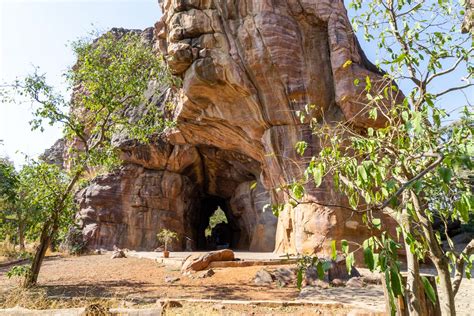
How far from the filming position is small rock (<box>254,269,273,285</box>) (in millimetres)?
8259

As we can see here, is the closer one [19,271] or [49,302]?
[49,302]

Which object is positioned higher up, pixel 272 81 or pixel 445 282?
pixel 272 81

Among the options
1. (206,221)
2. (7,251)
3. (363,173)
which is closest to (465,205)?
(363,173)

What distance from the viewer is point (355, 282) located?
296 inches

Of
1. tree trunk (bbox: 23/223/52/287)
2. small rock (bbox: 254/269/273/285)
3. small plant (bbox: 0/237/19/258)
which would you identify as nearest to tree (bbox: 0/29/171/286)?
tree trunk (bbox: 23/223/52/287)

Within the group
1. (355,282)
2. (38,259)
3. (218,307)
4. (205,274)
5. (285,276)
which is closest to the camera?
(218,307)

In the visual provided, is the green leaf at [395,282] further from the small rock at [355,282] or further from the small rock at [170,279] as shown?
the small rock at [170,279]

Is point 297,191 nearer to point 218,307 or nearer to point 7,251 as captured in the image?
point 218,307

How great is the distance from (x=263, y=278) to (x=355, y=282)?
2.41 meters

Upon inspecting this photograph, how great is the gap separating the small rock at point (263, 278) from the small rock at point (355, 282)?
2.01 metres

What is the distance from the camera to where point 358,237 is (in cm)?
1303

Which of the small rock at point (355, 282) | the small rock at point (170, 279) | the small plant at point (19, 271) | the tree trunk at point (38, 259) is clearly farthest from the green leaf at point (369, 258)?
the tree trunk at point (38, 259)

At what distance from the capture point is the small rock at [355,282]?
7.39 meters

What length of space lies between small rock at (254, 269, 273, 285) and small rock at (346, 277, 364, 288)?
6.60 feet
